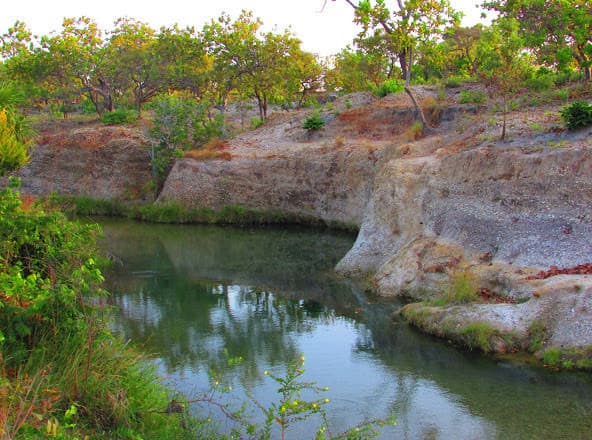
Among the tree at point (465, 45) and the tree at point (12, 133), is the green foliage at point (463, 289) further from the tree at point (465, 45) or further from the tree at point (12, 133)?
the tree at point (465, 45)

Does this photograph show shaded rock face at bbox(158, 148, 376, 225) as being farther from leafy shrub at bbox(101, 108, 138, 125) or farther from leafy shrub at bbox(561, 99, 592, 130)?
leafy shrub at bbox(561, 99, 592, 130)

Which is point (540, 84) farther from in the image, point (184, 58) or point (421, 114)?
point (184, 58)

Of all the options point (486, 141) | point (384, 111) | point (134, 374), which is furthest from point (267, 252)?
point (134, 374)

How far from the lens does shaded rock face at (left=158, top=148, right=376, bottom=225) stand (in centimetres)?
3600

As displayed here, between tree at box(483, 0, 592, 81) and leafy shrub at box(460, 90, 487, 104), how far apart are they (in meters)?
3.52

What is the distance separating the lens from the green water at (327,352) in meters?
13.0

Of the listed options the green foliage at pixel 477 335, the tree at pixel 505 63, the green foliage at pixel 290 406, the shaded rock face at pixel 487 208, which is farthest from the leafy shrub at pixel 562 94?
the green foliage at pixel 290 406

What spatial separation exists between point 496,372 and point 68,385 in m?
9.71

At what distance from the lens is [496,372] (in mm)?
15305

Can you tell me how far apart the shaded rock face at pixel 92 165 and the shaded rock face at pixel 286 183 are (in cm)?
449

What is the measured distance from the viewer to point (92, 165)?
154 ft

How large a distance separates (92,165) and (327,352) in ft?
112

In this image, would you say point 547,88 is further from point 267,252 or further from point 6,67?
point 6,67

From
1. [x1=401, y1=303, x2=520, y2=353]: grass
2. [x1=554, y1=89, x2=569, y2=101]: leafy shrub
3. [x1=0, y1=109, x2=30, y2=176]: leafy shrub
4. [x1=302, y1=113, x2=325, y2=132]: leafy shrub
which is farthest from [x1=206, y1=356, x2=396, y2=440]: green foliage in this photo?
[x1=302, y1=113, x2=325, y2=132]: leafy shrub
